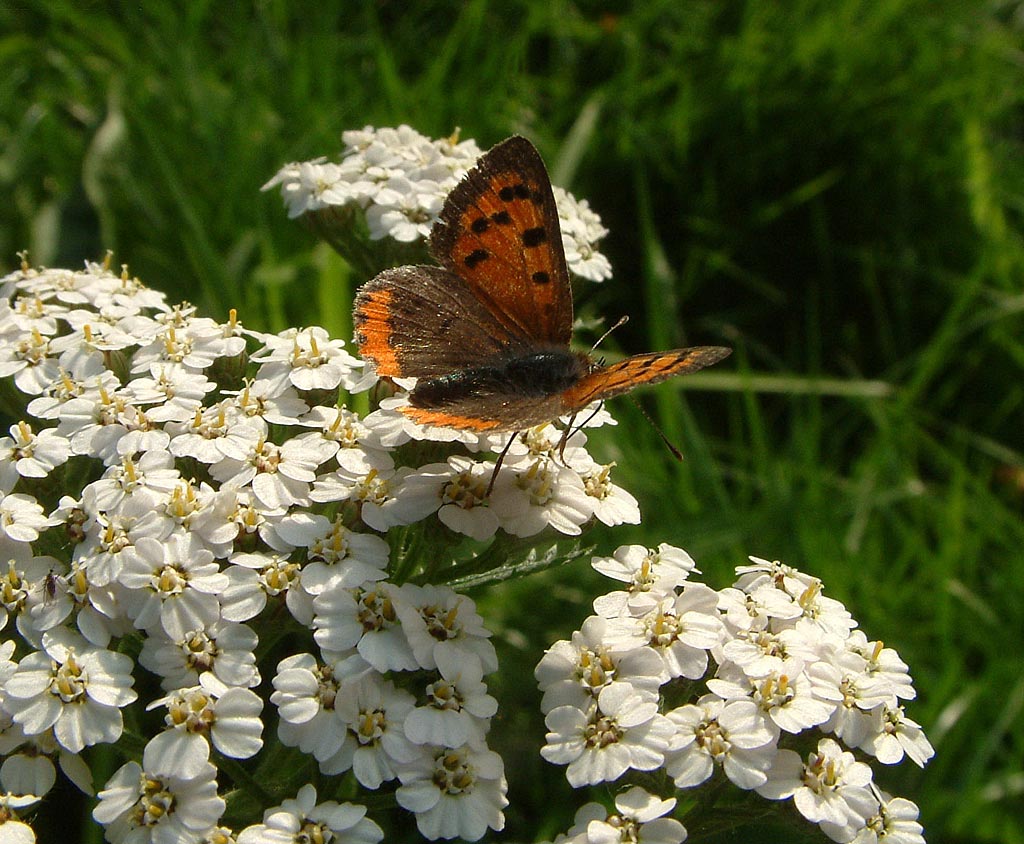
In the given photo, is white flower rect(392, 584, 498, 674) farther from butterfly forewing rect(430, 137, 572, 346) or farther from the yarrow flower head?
butterfly forewing rect(430, 137, 572, 346)

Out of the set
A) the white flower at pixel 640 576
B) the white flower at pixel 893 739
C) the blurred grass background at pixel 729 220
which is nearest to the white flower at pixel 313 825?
the white flower at pixel 640 576

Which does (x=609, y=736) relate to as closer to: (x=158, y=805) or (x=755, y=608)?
(x=755, y=608)

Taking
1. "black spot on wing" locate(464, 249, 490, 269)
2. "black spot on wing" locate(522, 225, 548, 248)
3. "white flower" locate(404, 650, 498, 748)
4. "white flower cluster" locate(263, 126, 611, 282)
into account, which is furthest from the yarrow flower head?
"white flower cluster" locate(263, 126, 611, 282)

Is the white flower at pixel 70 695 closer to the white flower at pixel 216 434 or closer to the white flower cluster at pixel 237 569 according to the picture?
the white flower cluster at pixel 237 569

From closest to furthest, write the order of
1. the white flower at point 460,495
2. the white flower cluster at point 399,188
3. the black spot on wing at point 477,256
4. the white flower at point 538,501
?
the white flower at point 460,495 < the white flower at point 538,501 < the black spot on wing at point 477,256 < the white flower cluster at point 399,188

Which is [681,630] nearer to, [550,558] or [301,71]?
[550,558]

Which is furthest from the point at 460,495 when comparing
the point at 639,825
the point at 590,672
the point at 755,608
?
the point at 639,825

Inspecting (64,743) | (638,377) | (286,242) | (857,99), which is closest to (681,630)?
(638,377)
